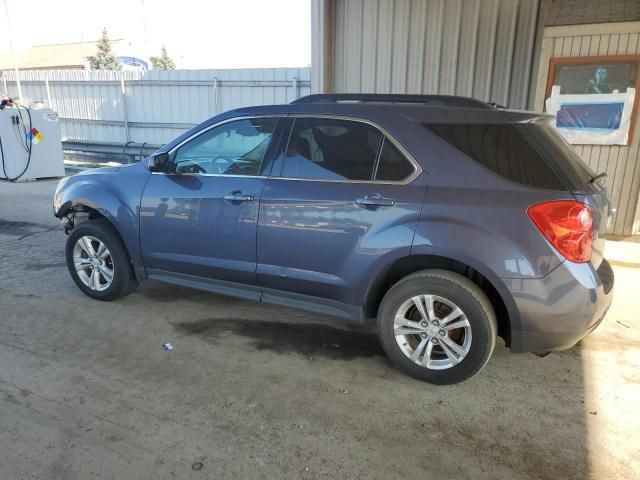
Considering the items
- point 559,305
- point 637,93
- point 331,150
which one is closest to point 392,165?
point 331,150

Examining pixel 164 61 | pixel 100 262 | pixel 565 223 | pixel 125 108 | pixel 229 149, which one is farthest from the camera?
pixel 164 61

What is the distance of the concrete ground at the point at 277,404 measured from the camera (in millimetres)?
2596

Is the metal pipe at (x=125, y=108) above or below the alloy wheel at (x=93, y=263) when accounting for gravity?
above

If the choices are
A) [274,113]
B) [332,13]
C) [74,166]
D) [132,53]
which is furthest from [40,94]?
[132,53]

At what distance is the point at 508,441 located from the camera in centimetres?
279

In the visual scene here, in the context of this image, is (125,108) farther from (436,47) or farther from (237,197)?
(237,197)

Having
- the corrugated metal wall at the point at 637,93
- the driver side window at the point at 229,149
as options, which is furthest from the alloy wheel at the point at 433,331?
the corrugated metal wall at the point at 637,93

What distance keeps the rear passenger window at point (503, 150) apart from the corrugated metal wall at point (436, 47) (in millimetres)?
4636

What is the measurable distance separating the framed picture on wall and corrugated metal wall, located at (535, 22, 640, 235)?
8cm

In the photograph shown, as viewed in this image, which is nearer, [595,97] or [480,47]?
[595,97]

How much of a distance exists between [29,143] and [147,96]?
311 cm

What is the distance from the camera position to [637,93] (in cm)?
622

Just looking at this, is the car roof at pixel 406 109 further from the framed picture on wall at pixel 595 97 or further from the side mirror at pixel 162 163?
the framed picture on wall at pixel 595 97

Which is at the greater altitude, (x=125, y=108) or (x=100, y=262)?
(x=125, y=108)
